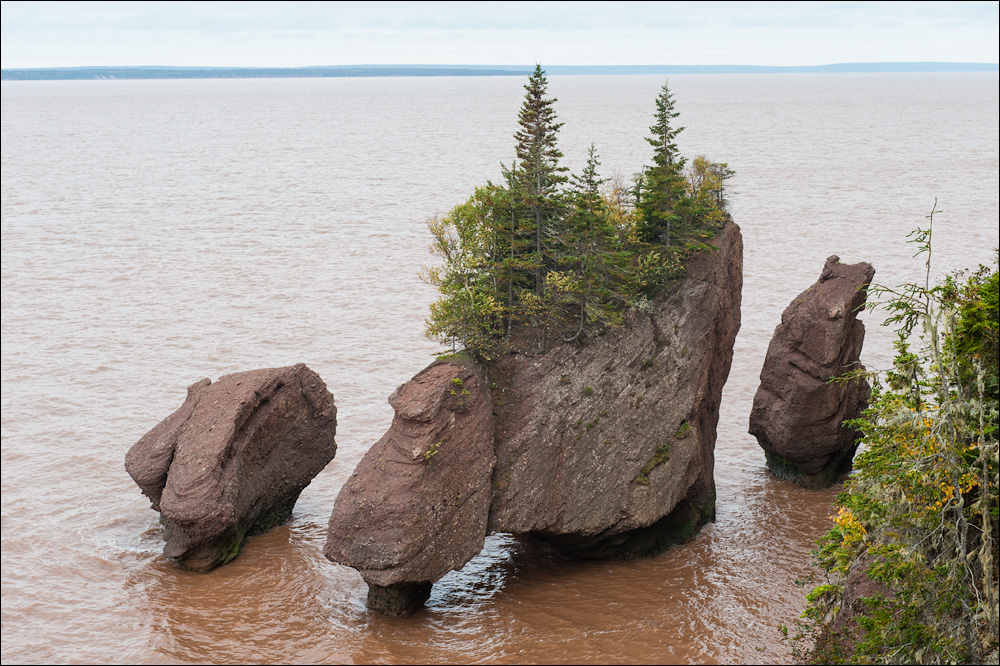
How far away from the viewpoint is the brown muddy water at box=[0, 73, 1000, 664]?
28.9 m

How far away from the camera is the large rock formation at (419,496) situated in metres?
28.5

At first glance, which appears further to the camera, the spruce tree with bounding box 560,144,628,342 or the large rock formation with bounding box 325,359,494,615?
the spruce tree with bounding box 560,144,628,342

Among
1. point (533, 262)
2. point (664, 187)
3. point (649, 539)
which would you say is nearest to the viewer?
point (533, 262)

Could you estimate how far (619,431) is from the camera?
33375 millimetres

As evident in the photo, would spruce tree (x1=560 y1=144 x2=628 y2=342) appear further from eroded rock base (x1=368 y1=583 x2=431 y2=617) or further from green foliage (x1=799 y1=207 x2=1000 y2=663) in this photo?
green foliage (x1=799 y1=207 x2=1000 y2=663)

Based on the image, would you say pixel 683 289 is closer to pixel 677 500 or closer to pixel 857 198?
pixel 677 500

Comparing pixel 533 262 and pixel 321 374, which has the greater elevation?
pixel 533 262

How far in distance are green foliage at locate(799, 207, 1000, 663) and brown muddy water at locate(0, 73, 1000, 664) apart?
7.18 meters

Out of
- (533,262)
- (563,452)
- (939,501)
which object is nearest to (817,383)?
(563,452)

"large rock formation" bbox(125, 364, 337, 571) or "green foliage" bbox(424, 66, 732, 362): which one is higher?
"green foliage" bbox(424, 66, 732, 362)

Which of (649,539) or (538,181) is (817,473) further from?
(538,181)

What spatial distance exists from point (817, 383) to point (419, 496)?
19.0 m

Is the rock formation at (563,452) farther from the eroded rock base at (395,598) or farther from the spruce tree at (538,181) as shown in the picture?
the spruce tree at (538,181)

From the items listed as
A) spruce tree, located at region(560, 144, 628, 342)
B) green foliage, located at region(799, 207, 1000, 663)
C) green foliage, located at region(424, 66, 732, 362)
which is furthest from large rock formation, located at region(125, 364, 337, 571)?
green foliage, located at region(799, 207, 1000, 663)
